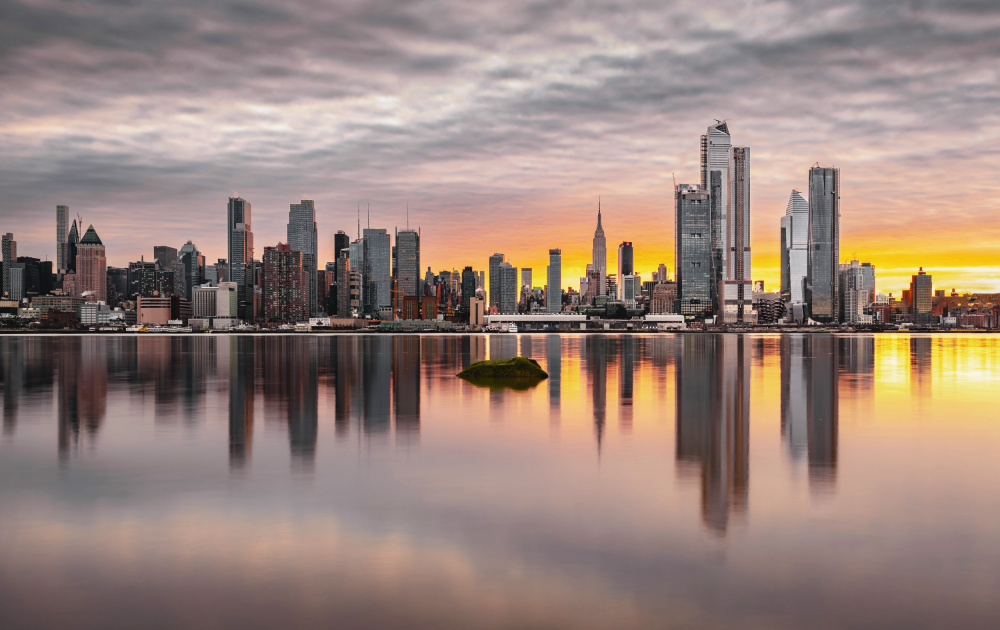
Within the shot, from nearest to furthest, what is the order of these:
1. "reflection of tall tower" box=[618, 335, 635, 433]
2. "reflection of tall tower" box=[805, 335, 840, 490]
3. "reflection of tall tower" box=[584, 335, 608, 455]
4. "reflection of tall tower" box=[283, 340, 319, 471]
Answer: "reflection of tall tower" box=[805, 335, 840, 490]
"reflection of tall tower" box=[283, 340, 319, 471]
"reflection of tall tower" box=[584, 335, 608, 455]
"reflection of tall tower" box=[618, 335, 635, 433]

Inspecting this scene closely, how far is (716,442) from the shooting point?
28.2 m

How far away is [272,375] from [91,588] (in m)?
53.4

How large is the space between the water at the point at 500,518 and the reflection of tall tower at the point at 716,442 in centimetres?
17

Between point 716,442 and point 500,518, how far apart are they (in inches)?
550

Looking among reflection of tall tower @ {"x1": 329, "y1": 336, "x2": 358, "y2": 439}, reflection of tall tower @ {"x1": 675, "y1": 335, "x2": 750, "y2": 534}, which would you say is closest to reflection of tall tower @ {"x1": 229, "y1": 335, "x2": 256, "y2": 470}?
reflection of tall tower @ {"x1": 329, "y1": 336, "x2": 358, "y2": 439}

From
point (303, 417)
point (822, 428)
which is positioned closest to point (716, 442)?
point (822, 428)

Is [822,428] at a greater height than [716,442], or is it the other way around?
[716,442]

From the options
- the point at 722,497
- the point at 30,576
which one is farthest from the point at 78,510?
the point at 722,497

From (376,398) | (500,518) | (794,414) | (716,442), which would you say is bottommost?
(376,398)

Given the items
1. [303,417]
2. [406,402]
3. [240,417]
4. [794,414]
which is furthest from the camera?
[406,402]

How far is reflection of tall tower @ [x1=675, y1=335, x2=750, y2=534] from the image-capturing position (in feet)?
60.8

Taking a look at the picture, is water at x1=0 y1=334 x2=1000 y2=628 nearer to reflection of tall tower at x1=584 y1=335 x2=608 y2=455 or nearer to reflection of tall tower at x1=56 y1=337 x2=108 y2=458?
reflection of tall tower at x1=56 y1=337 x2=108 y2=458

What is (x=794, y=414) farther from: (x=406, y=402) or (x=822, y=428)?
(x=406, y=402)

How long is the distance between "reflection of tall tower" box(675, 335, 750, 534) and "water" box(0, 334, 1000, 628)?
0.17 metres
